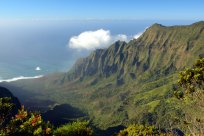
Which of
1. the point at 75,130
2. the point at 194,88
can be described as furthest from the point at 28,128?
the point at 194,88

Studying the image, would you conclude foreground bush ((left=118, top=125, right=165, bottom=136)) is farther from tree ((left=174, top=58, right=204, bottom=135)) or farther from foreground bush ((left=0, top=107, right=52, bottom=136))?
foreground bush ((left=0, top=107, right=52, bottom=136))

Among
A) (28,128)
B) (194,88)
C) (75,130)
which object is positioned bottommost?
(75,130)

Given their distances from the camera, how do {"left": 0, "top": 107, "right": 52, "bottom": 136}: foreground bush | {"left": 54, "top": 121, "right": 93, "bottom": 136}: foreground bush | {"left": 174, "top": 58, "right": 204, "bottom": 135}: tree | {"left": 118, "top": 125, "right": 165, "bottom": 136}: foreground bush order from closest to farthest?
{"left": 174, "top": 58, "right": 204, "bottom": 135}: tree
{"left": 0, "top": 107, "right": 52, "bottom": 136}: foreground bush
{"left": 54, "top": 121, "right": 93, "bottom": 136}: foreground bush
{"left": 118, "top": 125, "right": 165, "bottom": 136}: foreground bush

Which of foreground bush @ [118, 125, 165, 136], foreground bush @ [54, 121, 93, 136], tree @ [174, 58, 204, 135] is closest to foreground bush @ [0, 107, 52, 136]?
foreground bush @ [54, 121, 93, 136]

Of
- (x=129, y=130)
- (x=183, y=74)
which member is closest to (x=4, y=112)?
(x=183, y=74)

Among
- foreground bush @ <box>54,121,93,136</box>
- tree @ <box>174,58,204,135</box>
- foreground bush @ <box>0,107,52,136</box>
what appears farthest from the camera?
foreground bush @ <box>54,121,93,136</box>

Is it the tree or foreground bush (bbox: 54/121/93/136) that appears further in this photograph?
foreground bush (bbox: 54/121/93/136)

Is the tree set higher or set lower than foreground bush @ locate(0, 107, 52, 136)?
higher

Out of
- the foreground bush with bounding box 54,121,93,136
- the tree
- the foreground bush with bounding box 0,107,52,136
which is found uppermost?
the tree

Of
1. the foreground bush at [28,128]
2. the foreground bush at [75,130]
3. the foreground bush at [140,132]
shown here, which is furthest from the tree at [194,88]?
the foreground bush at [140,132]

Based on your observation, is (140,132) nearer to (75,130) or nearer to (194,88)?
(75,130)

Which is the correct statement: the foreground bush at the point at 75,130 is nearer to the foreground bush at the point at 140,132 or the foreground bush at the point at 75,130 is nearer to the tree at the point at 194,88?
the foreground bush at the point at 140,132

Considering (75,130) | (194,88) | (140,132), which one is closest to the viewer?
(194,88)
